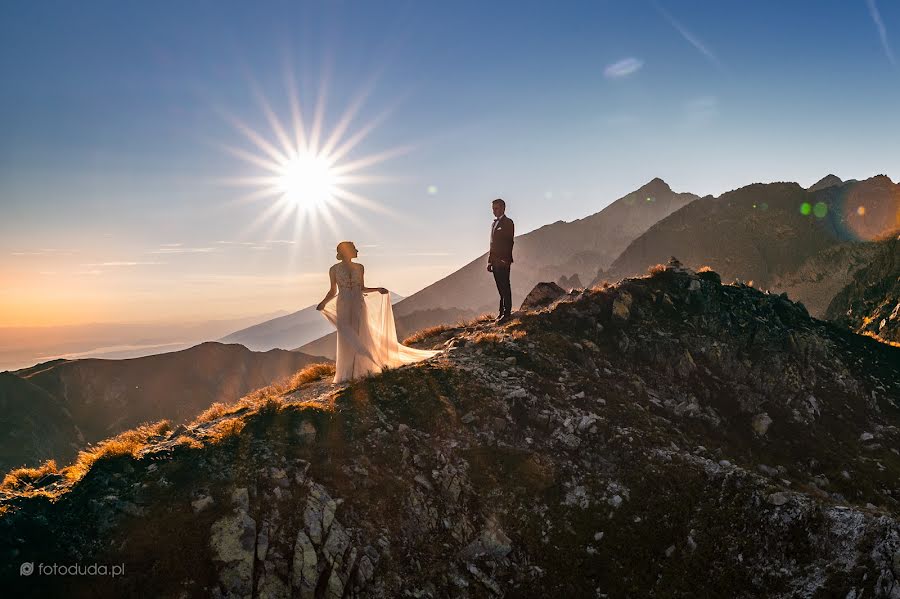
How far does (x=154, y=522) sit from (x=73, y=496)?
1.46 metres

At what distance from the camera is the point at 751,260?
8019 centimetres

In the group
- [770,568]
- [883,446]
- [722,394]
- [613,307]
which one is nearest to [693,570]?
[770,568]

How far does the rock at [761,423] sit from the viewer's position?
11969 mm

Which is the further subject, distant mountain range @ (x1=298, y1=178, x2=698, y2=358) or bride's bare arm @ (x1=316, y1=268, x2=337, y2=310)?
distant mountain range @ (x1=298, y1=178, x2=698, y2=358)

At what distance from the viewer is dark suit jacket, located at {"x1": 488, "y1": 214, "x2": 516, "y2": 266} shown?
1519 centimetres

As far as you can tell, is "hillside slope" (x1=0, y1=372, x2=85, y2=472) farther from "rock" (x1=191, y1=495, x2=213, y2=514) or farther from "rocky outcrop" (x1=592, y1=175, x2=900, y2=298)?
"rocky outcrop" (x1=592, y1=175, x2=900, y2=298)

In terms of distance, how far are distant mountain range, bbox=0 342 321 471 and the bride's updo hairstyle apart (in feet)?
207

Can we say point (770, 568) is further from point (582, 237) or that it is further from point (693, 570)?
point (582, 237)

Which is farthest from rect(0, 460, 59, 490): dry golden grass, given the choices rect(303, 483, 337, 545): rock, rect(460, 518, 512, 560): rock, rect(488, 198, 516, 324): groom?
rect(488, 198, 516, 324): groom

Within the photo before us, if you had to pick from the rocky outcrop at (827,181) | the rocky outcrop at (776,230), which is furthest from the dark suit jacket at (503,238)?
the rocky outcrop at (827,181)

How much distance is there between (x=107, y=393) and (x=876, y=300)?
94.3 metres

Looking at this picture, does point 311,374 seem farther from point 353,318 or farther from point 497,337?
point 497,337

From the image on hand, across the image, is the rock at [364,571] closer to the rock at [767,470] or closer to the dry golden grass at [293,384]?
the dry golden grass at [293,384]

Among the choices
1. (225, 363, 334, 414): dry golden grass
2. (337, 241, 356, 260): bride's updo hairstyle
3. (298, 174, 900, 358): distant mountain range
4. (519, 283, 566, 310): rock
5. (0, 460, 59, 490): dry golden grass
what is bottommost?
(0, 460, 59, 490): dry golden grass
